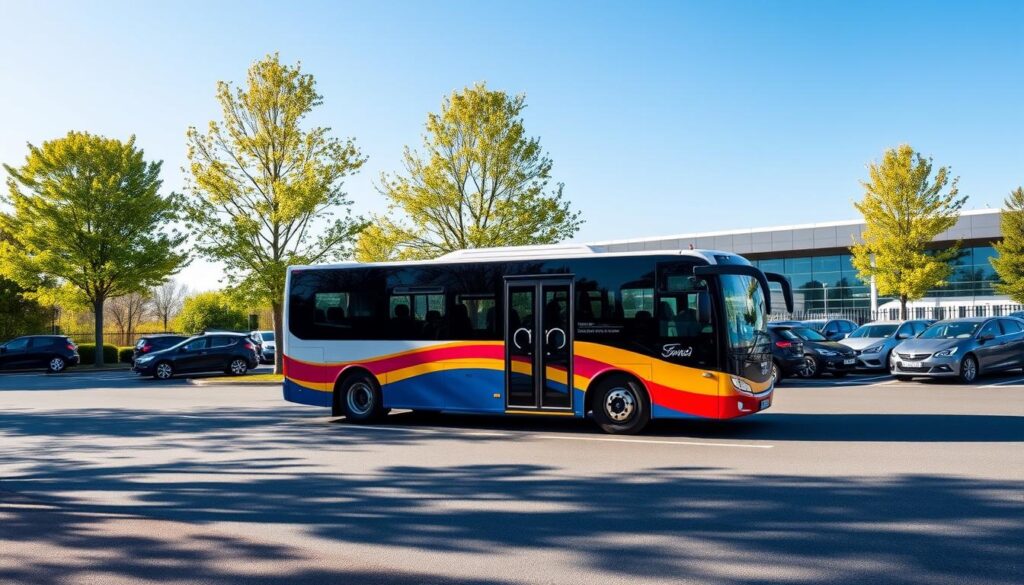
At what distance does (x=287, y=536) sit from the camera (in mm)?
6672

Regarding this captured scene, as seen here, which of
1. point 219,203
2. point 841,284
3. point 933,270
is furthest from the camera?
point 841,284

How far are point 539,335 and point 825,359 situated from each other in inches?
508

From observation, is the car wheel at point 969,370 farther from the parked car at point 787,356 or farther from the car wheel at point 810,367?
the parked car at point 787,356

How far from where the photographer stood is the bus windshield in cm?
1154

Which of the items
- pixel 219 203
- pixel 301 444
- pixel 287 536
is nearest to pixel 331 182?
pixel 219 203

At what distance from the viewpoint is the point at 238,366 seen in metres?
30.1

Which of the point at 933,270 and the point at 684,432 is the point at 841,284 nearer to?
the point at 933,270

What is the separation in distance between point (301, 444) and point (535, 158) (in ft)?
59.5

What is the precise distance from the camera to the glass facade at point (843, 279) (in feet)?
169

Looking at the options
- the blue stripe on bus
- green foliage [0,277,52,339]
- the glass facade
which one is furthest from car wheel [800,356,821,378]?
green foliage [0,277,52,339]

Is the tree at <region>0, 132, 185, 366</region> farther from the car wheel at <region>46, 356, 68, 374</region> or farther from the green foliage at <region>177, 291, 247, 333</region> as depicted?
the green foliage at <region>177, 291, 247, 333</region>

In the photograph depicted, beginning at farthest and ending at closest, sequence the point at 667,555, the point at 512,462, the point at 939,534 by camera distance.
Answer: the point at 512,462
the point at 939,534
the point at 667,555

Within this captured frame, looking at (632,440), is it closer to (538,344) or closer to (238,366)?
(538,344)

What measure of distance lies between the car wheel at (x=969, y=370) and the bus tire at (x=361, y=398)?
13.9 meters
